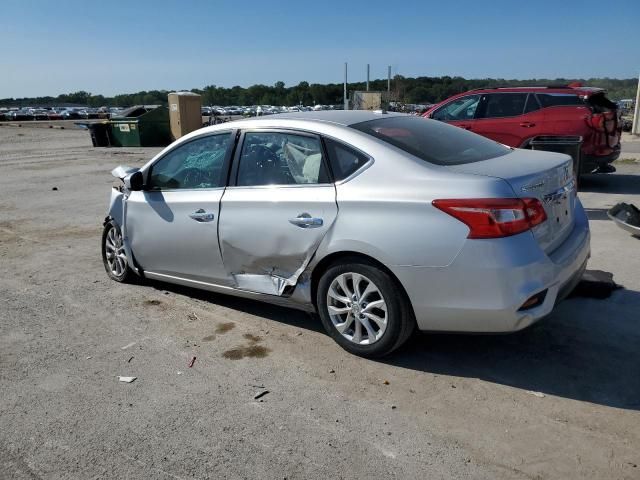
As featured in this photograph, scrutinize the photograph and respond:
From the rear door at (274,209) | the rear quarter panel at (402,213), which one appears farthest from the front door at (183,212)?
the rear quarter panel at (402,213)

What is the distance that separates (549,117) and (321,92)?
6246 cm

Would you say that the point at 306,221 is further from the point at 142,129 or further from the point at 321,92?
the point at 321,92

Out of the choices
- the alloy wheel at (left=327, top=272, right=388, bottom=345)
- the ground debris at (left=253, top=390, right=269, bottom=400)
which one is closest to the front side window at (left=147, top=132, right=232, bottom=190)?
the alloy wheel at (left=327, top=272, right=388, bottom=345)

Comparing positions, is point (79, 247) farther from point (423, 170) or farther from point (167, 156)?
point (423, 170)

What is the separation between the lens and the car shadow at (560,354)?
11.3 feet

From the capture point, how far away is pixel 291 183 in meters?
4.12

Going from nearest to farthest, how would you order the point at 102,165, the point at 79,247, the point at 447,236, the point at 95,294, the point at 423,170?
the point at 447,236
the point at 423,170
the point at 95,294
the point at 79,247
the point at 102,165

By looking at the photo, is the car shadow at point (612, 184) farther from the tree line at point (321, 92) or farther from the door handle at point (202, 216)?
the door handle at point (202, 216)

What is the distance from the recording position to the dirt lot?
2836 mm

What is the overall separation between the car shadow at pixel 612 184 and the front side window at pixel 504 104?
74.9 inches

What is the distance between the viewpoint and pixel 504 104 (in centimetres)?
1035

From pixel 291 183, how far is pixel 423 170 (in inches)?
40.1

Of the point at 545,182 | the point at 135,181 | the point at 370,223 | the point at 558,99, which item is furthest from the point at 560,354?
the point at 558,99

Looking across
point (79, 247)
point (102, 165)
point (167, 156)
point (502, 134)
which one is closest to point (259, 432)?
point (167, 156)
